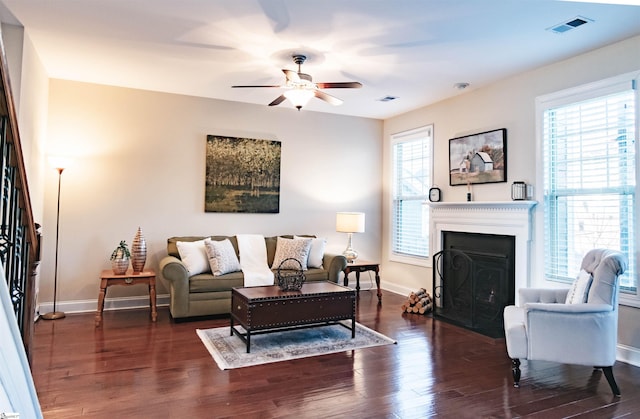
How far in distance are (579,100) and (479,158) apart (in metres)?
1.26

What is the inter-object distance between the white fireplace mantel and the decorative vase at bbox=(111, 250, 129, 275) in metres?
3.79

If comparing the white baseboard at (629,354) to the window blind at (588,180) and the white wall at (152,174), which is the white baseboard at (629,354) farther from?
the white wall at (152,174)

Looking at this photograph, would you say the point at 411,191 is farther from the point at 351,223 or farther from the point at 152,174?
the point at 152,174

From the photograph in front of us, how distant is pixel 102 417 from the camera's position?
2.46 m

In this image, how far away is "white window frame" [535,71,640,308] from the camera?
3.48 meters

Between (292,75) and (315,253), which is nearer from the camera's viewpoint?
(292,75)

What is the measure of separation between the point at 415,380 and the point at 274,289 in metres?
1.55

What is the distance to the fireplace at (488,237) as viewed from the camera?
4.33m

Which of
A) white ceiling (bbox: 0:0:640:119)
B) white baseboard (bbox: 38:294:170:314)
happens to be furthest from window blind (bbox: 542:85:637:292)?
white baseboard (bbox: 38:294:170:314)

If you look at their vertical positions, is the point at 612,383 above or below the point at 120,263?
below

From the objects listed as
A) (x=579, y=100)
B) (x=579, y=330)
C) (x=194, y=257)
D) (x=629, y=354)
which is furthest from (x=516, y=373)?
(x=194, y=257)

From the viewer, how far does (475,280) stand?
4.93 metres

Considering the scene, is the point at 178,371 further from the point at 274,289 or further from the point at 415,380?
the point at 415,380

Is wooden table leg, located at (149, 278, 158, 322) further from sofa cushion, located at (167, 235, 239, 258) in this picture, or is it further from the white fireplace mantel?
the white fireplace mantel
